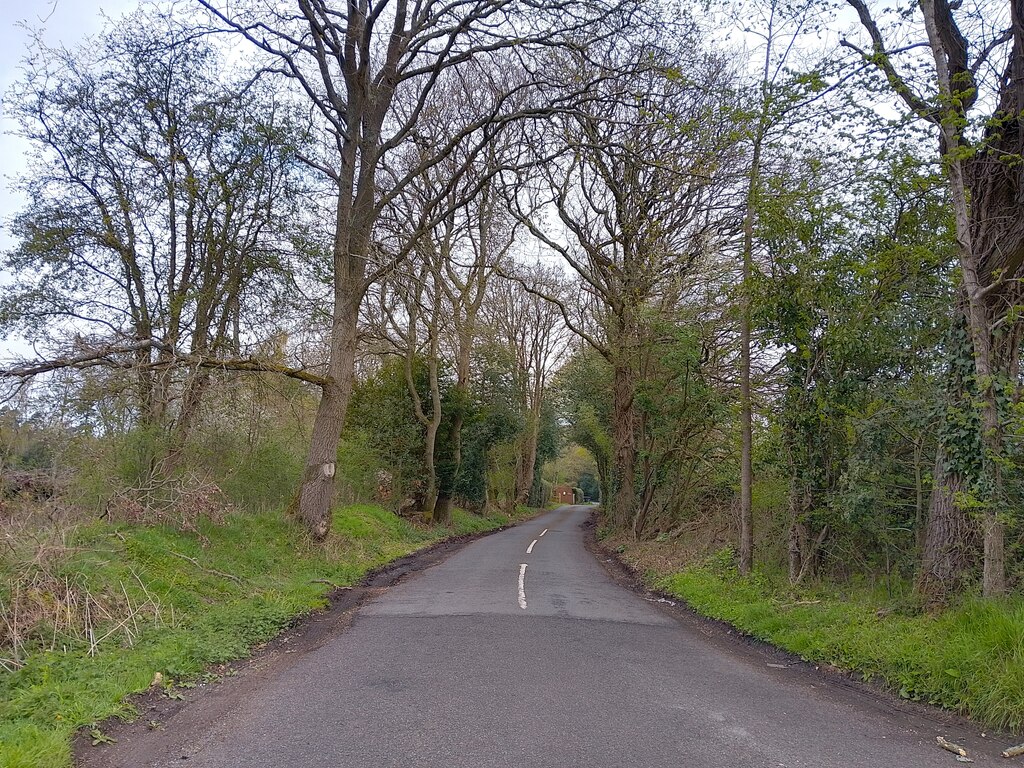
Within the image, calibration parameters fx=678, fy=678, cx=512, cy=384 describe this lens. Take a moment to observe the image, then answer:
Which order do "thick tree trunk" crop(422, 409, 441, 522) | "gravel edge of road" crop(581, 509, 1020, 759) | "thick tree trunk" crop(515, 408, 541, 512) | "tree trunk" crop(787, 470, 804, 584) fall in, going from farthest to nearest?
"thick tree trunk" crop(515, 408, 541, 512), "thick tree trunk" crop(422, 409, 441, 522), "tree trunk" crop(787, 470, 804, 584), "gravel edge of road" crop(581, 509, 1020, 759)

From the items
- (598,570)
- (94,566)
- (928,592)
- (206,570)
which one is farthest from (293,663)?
(598,570)

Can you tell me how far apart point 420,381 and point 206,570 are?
53.5 feet

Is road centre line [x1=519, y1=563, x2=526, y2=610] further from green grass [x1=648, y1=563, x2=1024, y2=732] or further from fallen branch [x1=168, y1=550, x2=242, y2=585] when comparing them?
fallen branch [x1=168, y1=550, x2=242, y2=585]

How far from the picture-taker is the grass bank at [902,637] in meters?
5.45

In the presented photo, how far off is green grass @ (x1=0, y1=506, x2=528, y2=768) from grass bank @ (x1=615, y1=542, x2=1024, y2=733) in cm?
609

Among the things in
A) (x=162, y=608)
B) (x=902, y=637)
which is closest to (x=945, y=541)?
(x=902, y=637)

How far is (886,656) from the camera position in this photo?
6.52m

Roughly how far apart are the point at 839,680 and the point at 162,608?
7257mm

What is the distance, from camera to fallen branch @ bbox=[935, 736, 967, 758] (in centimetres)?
469

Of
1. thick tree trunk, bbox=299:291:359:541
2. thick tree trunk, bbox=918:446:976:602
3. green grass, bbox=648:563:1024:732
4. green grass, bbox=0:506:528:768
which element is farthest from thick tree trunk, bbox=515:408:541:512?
thick tree trunk, bbox=918:446:976:602

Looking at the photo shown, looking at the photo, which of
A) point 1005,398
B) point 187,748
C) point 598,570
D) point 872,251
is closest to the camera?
point 187,748

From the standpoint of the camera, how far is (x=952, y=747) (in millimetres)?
4758

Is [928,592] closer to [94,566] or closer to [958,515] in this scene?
[958,515]

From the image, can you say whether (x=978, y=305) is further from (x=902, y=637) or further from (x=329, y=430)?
(x=329, y=430)
